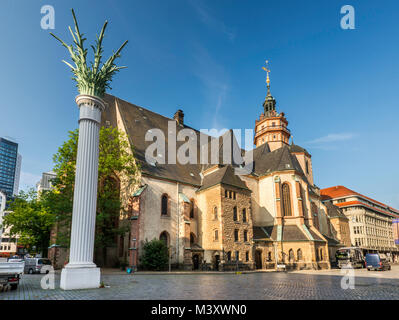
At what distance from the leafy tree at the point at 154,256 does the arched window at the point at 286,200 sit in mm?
19362

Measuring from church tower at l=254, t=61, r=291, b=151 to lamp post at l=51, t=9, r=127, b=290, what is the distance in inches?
1736

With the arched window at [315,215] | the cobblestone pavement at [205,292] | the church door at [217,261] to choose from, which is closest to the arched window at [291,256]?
the arched window at [315,215]

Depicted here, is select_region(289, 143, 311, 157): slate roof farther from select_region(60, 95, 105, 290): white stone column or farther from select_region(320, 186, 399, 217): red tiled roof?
select_region(60, 95, 105, 290): white stone column

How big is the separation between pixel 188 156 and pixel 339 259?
25.1 m

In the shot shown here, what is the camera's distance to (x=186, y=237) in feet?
102

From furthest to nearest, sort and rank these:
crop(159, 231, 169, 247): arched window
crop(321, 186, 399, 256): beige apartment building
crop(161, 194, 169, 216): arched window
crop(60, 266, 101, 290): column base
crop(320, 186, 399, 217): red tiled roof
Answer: crop(320, 186, 399, 217): red tiled roof < crop(321, 186, 399, 256): beige apartment building < crop(161, 194, 169, 216): arched window < crop(159, 231, 169, 247): arched window < crop(60, 266, 101, 290): column base

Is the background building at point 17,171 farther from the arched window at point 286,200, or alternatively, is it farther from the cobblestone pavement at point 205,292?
the cobblestone pavement at point 205,292

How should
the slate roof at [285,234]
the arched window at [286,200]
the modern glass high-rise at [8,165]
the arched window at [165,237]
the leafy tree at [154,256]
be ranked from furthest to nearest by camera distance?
the modern glass high-rise at [8,165] → the arched window at [286,200] → the slate roof at [285,234] → the arched window at [165,237] → the leafy tree at [154,256]

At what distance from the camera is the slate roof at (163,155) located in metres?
33.7

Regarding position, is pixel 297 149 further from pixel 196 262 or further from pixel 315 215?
pixel 196 262

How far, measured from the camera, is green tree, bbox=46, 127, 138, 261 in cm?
2594

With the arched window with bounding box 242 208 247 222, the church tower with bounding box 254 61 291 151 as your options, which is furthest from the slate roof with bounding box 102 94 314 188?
the church tower with bounding box 254 61 291 151
